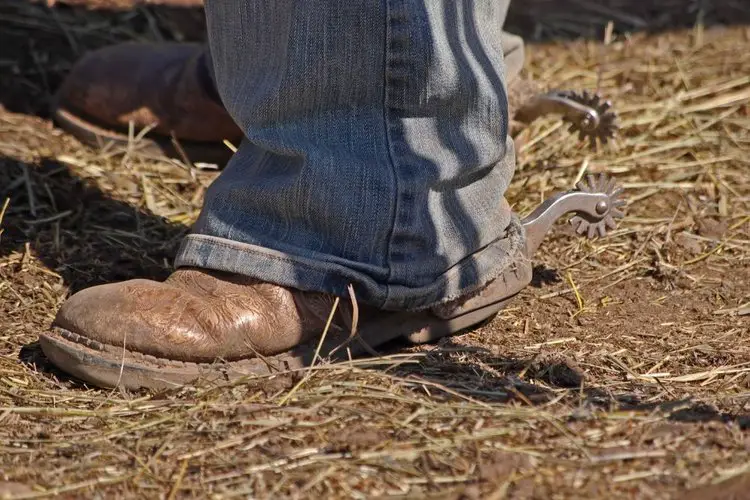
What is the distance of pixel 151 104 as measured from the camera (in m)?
2.53

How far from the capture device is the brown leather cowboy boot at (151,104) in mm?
2484

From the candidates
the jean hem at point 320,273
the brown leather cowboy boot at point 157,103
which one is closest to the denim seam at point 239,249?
the jean hem at point 320,273

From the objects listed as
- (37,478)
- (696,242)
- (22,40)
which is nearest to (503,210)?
(696,242)

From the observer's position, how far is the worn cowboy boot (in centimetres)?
157

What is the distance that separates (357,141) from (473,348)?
349mm

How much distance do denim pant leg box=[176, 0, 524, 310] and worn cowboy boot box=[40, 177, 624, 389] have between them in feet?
0.12

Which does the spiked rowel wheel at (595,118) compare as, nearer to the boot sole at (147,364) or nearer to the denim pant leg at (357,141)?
the denim pant leg at (357,141)

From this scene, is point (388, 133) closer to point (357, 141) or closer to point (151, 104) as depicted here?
point (357, 141)

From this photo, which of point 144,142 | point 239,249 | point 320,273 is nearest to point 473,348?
point 320,273

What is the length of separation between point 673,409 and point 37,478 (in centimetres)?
77

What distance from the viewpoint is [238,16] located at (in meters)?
1.61

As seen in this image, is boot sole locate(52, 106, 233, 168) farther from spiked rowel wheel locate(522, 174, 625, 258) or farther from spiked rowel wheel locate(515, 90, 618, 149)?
spiked rowel wheel locate(522, 174, 625, 258)

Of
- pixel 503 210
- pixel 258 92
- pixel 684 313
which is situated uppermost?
pixel 258 92

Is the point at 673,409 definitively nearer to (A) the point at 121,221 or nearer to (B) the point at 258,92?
(B) the point at 258,92
